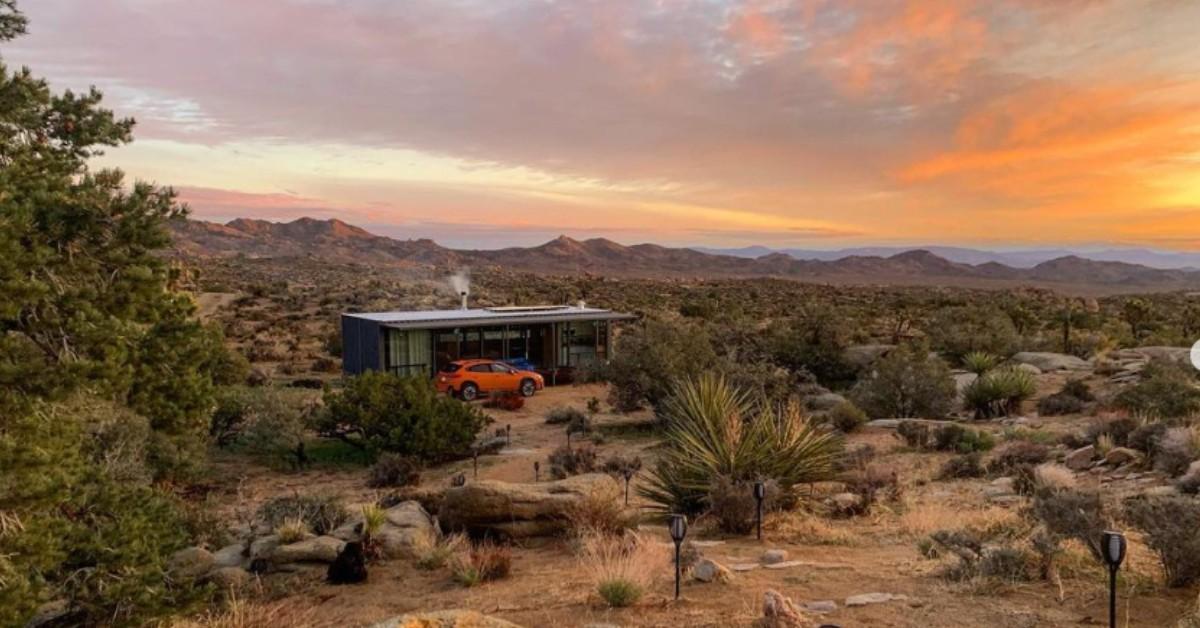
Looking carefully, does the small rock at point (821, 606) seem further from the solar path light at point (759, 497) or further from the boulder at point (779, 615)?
the solar path light at point (759, 497)

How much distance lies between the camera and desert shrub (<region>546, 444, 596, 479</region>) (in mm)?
14625

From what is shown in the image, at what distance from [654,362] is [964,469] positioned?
356 inches

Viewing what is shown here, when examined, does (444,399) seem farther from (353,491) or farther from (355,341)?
(355,341)

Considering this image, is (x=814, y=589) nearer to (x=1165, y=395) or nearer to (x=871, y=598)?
(x=871, y=598)

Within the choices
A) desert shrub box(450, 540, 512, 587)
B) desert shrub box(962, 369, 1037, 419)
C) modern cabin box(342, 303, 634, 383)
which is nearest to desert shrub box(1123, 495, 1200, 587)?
desert shrub box(450, 540, 512, 587)

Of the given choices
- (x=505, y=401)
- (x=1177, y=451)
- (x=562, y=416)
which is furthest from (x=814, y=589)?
(x=505, y=401)

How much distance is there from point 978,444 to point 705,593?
9721 mm

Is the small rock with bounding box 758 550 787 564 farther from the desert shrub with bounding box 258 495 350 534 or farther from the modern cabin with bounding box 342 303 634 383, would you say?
the modern cabin with bounding box 342 303 634 383

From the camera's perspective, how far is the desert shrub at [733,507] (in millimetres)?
9656

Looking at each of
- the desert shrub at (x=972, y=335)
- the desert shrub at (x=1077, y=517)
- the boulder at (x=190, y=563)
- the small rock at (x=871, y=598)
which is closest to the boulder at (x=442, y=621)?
the small rock at (x=871, y=598)

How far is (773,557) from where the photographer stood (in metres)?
8.19

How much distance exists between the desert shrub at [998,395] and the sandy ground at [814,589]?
8608 mm

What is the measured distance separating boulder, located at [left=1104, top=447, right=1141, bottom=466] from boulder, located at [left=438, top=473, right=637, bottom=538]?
7.65 meters

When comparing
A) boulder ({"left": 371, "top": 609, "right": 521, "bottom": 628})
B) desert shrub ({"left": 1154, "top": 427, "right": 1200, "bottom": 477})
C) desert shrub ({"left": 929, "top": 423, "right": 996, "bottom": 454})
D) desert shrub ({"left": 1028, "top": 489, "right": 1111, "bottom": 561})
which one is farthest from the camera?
desert shrub ({"left": 929, "top": 423, "right": 996, "bottom": 454})
